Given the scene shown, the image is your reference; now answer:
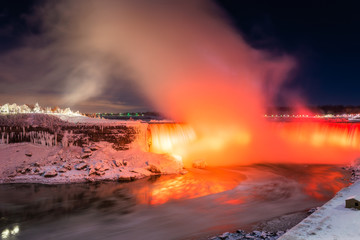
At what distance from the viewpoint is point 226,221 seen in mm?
12289

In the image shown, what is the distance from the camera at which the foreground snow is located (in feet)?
25.4

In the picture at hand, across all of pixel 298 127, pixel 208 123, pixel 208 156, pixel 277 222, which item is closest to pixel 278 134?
pixel 298 127

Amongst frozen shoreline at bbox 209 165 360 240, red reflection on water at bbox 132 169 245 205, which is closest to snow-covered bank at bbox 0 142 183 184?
red reflection on water at bbox 132 169 245 205

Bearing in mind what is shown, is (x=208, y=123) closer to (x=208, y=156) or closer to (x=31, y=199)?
(x=208, y=156)

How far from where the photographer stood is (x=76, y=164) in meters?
20.5

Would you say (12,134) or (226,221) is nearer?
(226,221)

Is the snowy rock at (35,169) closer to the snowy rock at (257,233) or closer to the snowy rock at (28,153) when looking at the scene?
the snowy rock at (28,153)

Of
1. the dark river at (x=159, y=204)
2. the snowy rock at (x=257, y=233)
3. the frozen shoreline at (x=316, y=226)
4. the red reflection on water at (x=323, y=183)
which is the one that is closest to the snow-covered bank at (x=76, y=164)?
the dark river at (x=159, y=204)

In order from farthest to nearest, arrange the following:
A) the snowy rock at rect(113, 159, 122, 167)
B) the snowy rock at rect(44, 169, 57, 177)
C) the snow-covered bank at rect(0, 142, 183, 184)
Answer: the snowy rock at rect(113, 159, 122, 167) → the snow-covered bank at rect(0, 142, 183, 184) → the snowy rock at rect(44, 169, 57, 177)

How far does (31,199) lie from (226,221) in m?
11.6

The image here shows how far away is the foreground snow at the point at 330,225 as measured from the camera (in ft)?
25.4

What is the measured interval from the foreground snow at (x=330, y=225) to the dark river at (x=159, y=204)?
311 centimetres

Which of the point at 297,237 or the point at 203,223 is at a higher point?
the point at 297,237

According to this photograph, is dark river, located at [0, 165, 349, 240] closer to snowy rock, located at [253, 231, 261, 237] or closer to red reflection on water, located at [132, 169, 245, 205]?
red reflection on water, located at [132, 169, 245, 205]
